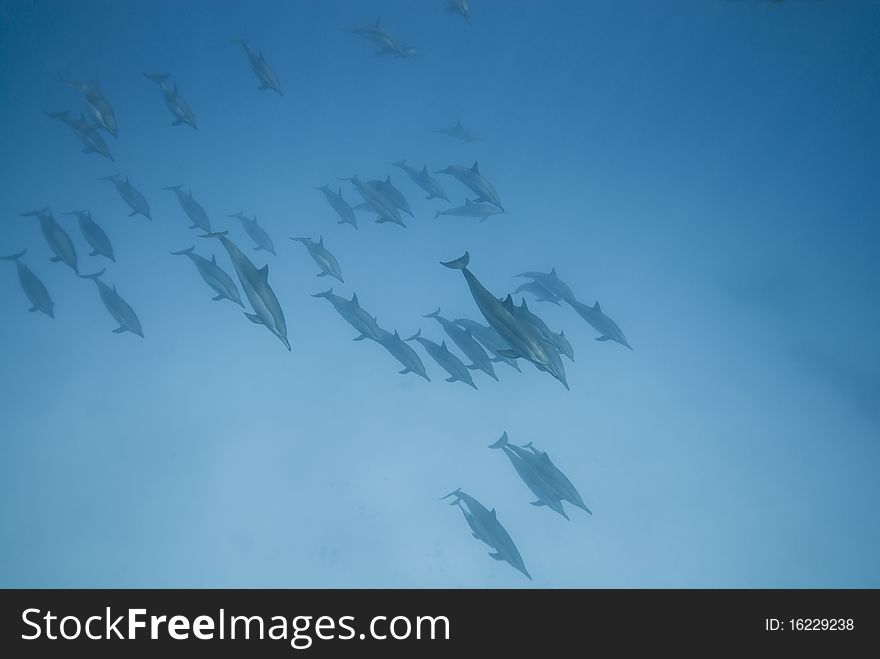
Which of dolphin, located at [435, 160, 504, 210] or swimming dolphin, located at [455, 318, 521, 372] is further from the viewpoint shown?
dolphin, located at [435, 160, 504, 210]

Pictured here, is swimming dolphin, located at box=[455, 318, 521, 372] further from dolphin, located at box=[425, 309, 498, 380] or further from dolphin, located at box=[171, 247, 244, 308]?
dolphin, located at box=[171, 247, 244, 308]

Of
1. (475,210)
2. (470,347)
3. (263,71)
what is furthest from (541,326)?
(263,71)

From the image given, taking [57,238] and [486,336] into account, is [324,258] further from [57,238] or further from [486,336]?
[57,238]

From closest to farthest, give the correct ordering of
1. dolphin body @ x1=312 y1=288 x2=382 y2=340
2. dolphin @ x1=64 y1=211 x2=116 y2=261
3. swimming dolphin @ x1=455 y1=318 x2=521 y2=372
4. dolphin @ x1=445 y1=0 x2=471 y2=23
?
swimming dolphin @ x1=455 y1=318 x2=521 y2=372
dolphin body @ x1=312 y1=288 x2=382 y2=340
dolphin @ x1=64 y1=211 x2=116 y2=261
dolphin @ x1=445 y1=0 x2=471 y2=23

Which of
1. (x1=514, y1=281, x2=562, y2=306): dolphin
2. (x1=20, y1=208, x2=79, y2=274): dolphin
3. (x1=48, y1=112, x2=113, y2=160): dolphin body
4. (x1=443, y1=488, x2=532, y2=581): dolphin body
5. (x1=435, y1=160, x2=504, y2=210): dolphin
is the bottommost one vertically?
(x1=443, y1=488, x2=532, y2=581): dolphin body

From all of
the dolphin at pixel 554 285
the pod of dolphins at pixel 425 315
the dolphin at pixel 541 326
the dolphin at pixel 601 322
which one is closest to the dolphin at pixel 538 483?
the pod of dolphins at pixel 425 315

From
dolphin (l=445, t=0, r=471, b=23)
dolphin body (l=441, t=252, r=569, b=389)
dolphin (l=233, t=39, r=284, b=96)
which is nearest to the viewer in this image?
dolphin body (l=441, t=252, r=569, b=389)

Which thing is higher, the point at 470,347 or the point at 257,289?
the point at 470,347

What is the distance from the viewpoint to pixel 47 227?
6.09 metres

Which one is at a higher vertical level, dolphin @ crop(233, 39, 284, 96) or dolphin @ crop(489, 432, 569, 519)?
dolphin @ crop(233, 39, 284, 96)

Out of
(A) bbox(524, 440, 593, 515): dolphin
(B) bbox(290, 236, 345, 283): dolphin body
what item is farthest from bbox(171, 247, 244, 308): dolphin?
(A) bbox(524, 440, 593, 515): dolphin

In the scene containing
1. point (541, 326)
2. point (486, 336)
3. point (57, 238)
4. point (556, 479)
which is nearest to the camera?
point (541, 326)

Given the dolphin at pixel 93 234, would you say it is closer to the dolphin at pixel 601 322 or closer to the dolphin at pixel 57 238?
the dolphin at pixel 57 238
